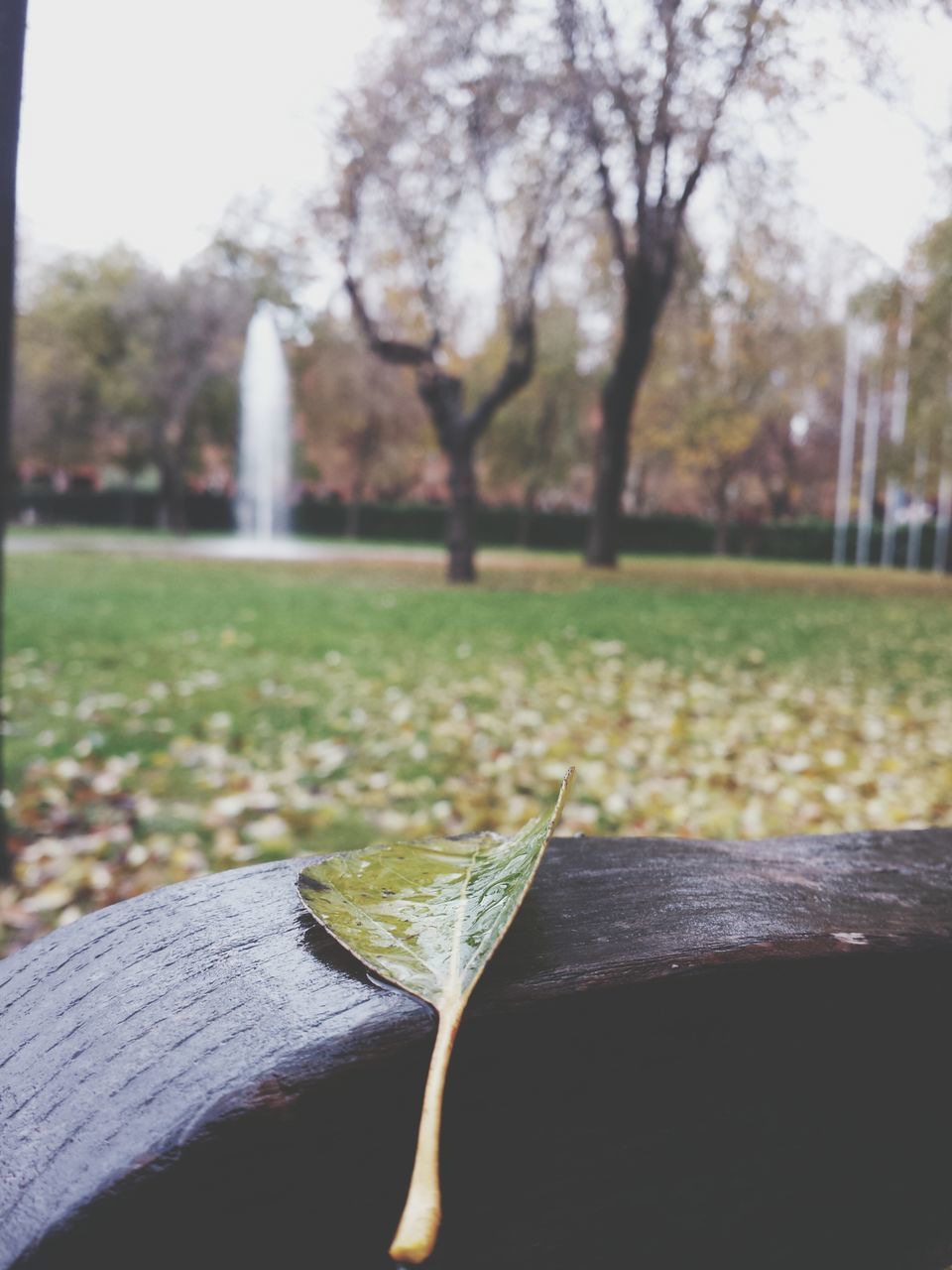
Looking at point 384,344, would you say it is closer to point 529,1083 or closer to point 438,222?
point 438,222

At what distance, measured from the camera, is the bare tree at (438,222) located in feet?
23.0

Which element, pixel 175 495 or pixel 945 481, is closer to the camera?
pixel 945 481

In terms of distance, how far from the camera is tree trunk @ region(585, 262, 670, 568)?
13281mm

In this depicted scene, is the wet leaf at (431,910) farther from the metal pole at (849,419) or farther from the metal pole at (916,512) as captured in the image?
the metal pole at (849,419)

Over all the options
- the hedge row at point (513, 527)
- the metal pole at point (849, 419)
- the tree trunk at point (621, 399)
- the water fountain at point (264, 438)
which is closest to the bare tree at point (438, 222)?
the tree trunk at point (621, 399)

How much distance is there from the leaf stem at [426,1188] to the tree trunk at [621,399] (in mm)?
12392

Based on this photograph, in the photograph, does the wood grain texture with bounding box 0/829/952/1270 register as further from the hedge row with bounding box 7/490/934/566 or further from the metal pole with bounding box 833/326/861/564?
the hedge row with bounding box 7/490/934/566

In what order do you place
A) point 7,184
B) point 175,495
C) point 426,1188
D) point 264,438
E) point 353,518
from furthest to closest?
1. point 353,518
2. point 264,438
3. point 175,495
4. point 7,184
5. point 426,1188

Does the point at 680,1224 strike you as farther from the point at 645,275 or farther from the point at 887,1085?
the point at 645,275

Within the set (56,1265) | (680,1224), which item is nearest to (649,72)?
(680,1224)

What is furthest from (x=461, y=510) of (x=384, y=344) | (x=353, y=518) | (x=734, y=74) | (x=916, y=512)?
(x=353, y=518)

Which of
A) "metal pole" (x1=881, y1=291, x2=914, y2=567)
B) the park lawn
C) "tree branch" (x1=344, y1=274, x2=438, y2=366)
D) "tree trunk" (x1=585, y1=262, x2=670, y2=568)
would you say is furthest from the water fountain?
the park lawn

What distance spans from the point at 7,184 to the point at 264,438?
128 ft

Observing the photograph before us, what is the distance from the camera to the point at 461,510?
49.8 feet
